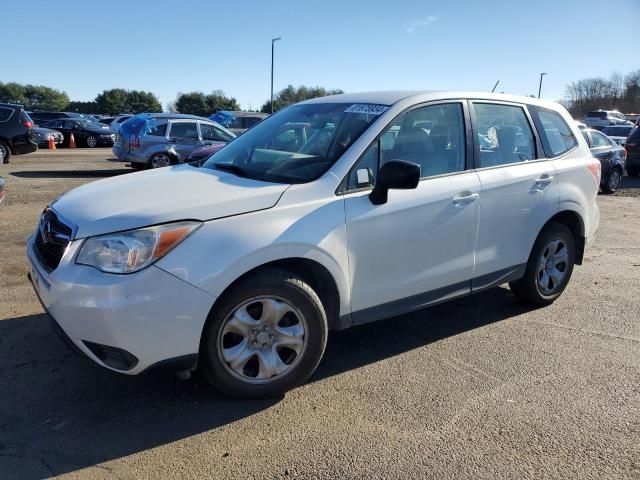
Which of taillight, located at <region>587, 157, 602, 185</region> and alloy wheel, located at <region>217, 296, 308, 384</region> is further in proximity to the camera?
taillight, located at <region>587, 157, 602, 185</region>

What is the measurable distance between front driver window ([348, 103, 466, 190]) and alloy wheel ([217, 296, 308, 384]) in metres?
0.90

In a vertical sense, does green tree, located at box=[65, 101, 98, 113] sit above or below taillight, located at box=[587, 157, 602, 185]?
above

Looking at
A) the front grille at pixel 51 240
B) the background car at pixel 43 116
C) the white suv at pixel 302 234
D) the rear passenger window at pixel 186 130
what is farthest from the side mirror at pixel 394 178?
the background car at pixel 43 116

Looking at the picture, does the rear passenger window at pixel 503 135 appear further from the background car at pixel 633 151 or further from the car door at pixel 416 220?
the background car at pixel 633 151

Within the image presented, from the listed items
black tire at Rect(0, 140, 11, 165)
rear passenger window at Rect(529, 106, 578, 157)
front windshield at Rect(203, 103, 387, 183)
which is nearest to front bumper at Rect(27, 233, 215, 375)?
front windshield at Rect(203, 103, 387, 183)

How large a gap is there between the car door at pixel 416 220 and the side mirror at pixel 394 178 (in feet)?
0.20

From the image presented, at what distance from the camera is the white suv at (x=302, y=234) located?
285 cm

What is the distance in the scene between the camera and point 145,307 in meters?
2.78

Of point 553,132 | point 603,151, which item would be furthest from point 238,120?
point 553,132

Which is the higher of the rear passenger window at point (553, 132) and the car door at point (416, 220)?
the rear passenger window at point (553, 132)

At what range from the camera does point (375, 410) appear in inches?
127

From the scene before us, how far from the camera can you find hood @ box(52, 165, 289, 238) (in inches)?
115

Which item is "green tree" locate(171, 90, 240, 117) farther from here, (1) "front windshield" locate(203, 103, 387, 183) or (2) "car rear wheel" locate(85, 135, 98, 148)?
(1) "front windshield" locate(203, 103, 387, 183)

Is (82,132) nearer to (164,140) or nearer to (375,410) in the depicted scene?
(164,140)
